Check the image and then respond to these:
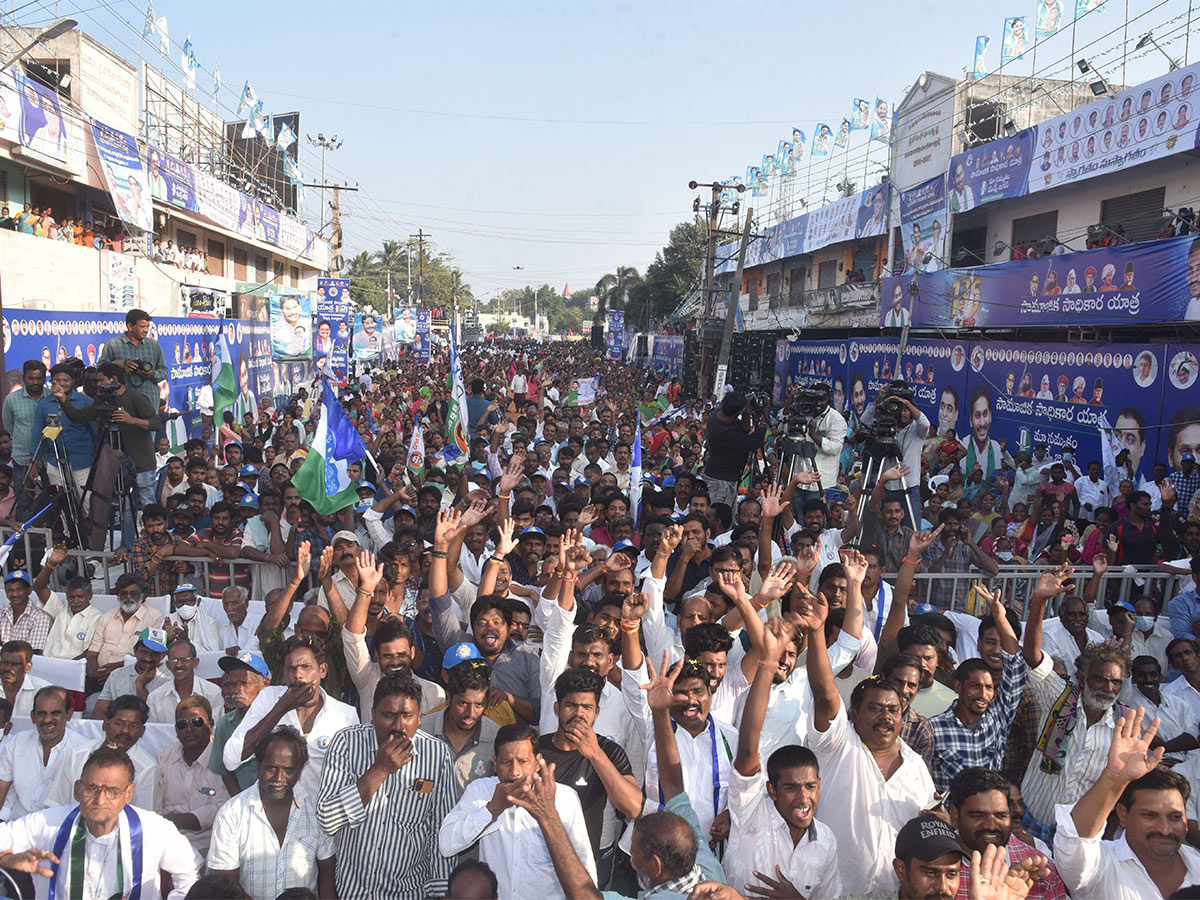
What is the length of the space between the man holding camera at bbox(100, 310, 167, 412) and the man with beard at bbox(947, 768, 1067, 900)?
6.24 m

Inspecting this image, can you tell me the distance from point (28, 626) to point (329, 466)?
231 centimetres

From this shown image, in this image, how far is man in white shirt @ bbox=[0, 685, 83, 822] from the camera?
4.25m

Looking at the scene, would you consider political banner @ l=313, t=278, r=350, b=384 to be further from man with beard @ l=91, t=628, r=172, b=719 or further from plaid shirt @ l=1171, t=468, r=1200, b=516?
plaid shirt @ l=1171, t=468, r=1200, b=516

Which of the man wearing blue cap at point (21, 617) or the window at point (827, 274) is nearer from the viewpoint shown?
the man wearing blue cap at point (21, 617)

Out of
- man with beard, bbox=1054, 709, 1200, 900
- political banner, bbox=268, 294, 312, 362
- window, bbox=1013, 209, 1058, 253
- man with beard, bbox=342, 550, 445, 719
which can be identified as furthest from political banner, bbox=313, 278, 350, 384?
man with beard, bbox=1054, 709, 1200, 900

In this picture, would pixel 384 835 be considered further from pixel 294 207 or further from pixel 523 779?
pixel 294 207

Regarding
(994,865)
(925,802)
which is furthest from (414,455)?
(994,865)

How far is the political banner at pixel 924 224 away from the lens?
21969mm

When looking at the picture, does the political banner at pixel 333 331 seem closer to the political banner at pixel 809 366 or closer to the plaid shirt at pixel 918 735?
the political banner at pixel 809 366

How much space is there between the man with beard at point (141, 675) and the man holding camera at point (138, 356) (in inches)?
102

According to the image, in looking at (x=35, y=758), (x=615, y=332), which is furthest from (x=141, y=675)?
(x=615, y=332)

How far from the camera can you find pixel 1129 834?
3.21 metres

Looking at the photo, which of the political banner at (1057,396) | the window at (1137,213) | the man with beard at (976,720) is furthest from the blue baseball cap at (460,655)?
the window at (1137,213)

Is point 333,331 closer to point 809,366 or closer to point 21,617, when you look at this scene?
point 809,366
